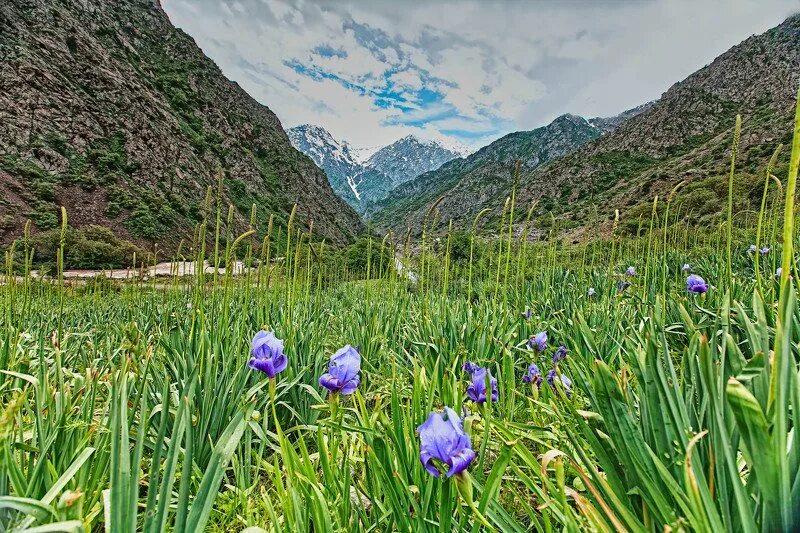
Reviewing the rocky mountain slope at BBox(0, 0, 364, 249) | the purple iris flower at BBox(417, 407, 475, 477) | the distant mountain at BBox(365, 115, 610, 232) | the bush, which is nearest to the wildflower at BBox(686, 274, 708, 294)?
the purple iris flower at BBox(417, 407, 475, 477)

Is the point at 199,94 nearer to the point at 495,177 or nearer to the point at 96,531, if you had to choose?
the point at 96,531

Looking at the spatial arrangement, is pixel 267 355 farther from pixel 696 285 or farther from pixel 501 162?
pixel 501 162

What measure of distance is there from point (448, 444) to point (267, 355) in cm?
91

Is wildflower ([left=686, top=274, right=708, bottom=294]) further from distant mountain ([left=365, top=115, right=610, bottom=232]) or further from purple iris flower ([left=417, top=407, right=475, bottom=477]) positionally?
distant mountain ([left=365, top=115, right=610, bottom=232])

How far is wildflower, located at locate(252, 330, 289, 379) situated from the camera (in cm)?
156

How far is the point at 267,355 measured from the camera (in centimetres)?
160

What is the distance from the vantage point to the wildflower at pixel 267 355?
156 centimetres

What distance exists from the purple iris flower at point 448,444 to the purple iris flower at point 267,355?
30.0 inches

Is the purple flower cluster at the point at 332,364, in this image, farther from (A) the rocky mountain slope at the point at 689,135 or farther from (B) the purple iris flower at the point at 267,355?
(A) the rocky mountain slope at the point at 689,135

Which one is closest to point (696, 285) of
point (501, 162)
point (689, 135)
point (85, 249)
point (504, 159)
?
point (85, 249)

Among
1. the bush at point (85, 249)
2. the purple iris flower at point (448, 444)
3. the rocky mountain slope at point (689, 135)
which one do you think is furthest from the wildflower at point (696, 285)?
the rocky mountain slope at point (689, 135)

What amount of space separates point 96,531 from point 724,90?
81.7 metres

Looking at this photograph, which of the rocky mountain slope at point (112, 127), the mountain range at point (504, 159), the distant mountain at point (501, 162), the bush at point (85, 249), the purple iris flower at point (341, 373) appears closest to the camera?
the purple iris flower at point (341, 373)

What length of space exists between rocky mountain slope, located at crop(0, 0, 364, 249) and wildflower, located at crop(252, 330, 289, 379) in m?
19.7
